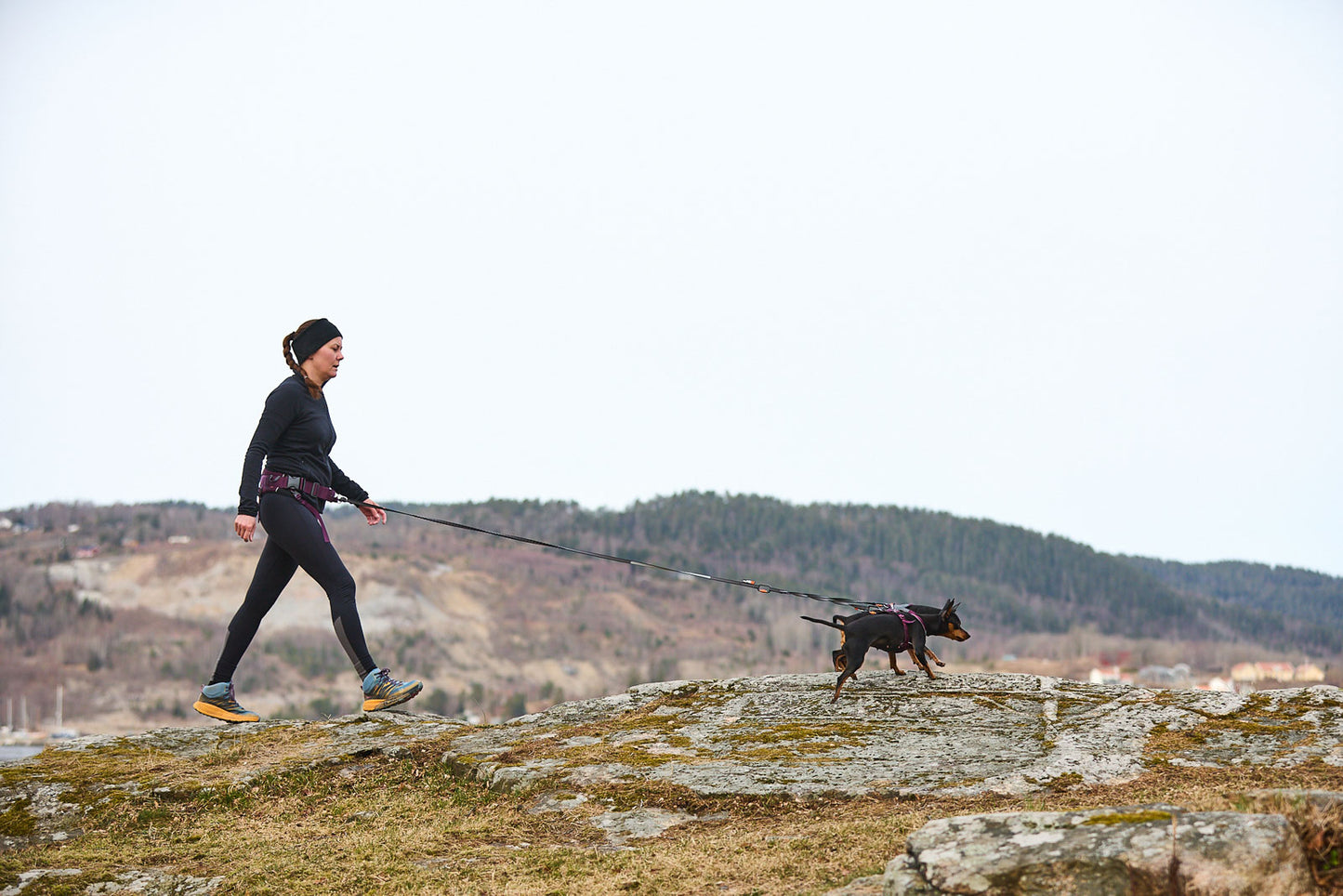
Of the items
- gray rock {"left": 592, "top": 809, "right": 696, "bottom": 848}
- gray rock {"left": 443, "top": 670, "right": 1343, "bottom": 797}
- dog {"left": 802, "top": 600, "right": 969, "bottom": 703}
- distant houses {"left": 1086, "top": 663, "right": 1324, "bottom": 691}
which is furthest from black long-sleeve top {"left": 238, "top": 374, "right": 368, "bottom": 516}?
distant houses {"left": 1086, "top": 663, "right": 1324, "bottom": 691}

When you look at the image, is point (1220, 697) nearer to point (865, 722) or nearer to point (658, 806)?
point (865, 722)

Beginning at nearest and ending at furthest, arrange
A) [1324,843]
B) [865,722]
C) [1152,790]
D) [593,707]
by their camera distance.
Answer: [1324,843]
[1152,790]
[865,722]
[593,707]

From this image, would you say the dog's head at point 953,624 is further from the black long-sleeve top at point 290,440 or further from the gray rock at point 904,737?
the black long-sleeve top at point 290,440

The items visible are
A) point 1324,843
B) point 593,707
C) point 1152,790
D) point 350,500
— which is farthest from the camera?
point 593,707

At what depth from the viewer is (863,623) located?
368 inches

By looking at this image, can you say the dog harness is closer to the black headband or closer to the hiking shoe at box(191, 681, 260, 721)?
the black headband

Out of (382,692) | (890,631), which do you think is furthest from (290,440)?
(890,631)

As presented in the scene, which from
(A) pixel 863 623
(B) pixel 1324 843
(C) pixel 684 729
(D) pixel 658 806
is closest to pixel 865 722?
(A) pixel 863 623

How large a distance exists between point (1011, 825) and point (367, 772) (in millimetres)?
6122

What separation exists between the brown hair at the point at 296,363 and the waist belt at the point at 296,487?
80 centimetres

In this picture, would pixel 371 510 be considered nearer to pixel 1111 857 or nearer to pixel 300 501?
pixel 300 501

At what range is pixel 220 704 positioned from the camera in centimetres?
1007

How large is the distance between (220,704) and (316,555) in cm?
210

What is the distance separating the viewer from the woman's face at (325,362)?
31.4ft
